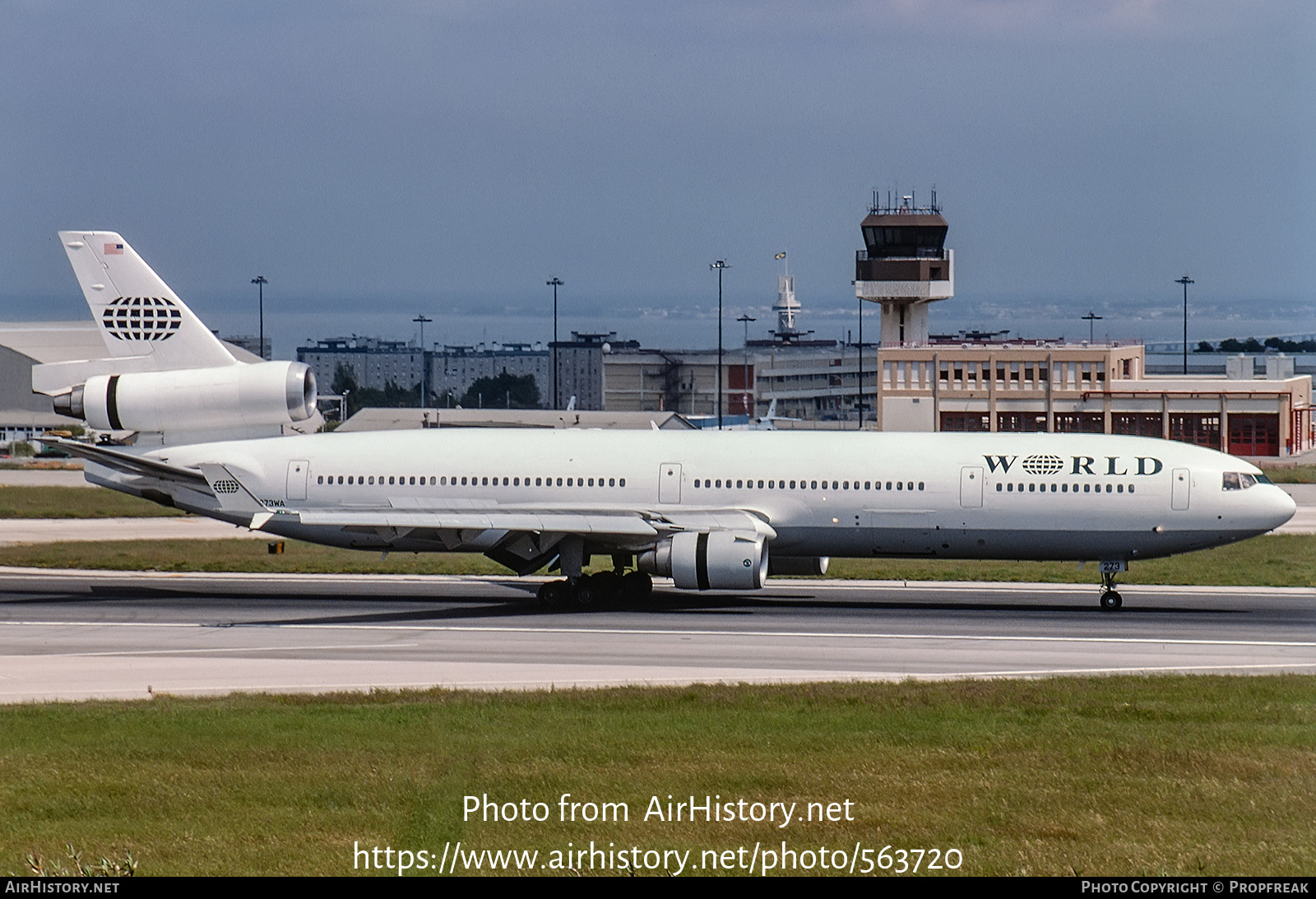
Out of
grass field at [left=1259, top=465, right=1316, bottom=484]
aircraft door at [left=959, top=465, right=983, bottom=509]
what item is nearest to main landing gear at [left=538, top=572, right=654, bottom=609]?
aircraft door at [left=959, top=465, right=983, bottom=509]

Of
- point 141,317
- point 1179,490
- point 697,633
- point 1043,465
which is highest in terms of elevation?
point 141,317

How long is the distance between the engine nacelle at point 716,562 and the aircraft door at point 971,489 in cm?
523

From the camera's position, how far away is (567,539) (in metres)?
37.4

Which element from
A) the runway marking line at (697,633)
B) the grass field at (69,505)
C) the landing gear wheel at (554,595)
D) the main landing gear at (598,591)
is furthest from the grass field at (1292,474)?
the grass field at (69,505)

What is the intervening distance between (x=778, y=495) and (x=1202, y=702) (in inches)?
596

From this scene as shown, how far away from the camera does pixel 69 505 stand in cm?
6594

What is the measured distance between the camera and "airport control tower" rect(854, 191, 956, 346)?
373ft

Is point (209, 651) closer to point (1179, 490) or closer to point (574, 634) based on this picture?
point (574, 634)

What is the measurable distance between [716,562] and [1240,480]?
42.7ft

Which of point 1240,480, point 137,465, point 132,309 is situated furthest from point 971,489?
point 132,309

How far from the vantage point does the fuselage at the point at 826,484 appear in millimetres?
36844

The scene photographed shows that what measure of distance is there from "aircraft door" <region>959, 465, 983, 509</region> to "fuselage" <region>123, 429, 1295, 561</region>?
39mm

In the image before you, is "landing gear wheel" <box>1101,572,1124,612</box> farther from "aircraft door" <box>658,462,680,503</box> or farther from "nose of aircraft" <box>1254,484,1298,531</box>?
"aircraft door" <box>658,462,680,503</box>

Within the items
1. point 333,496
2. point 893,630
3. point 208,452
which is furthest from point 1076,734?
point 208,452
